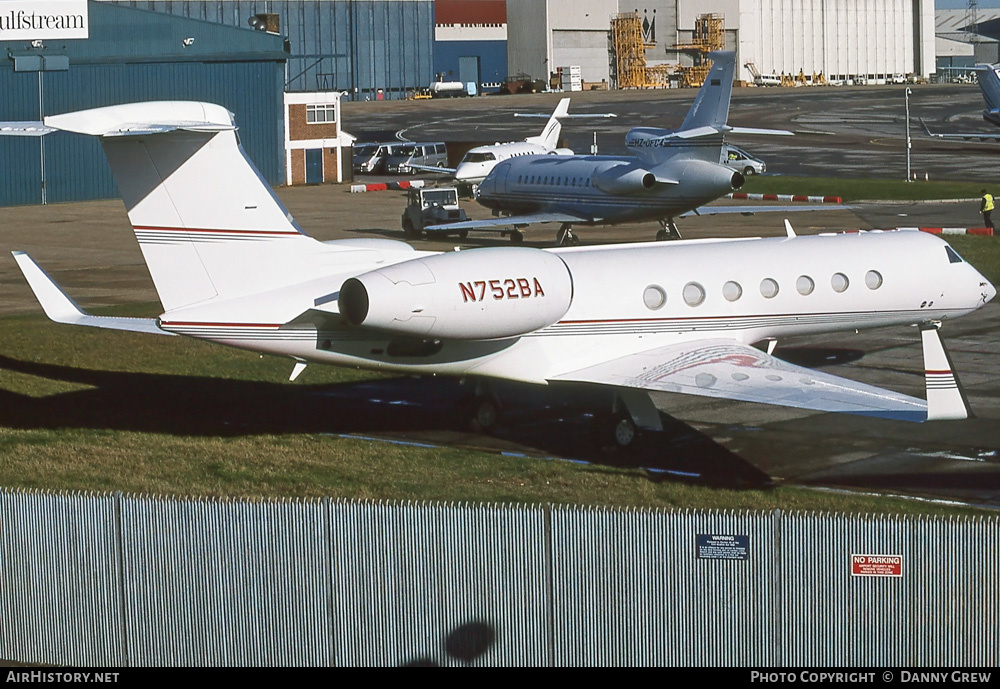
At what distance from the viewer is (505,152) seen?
6391cm

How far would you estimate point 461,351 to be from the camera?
842 inches

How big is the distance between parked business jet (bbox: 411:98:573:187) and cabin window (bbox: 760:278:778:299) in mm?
32916

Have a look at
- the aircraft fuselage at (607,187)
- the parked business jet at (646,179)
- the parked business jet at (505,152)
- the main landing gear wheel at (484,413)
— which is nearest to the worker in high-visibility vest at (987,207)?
the parked business jet at (646,179)

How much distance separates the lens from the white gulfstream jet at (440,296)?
63.8 feet

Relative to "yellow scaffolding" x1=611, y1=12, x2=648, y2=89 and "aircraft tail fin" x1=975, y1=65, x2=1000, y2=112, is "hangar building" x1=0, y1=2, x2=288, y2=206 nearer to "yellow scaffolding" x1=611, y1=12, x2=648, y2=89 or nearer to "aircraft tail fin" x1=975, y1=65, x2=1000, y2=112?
"aircraft tail fin" x1=975, y1=65, x2=1000, y2=112

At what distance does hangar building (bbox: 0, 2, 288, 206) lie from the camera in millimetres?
64062

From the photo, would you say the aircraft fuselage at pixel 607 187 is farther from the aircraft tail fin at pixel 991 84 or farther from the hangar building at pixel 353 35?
the hangar building at pixel 353 35

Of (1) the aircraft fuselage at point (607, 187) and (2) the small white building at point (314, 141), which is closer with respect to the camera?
(1) the aircraft fuselage at point (607, 187)

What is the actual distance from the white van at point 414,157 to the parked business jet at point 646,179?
1329 inches

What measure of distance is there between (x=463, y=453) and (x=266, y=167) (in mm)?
54182

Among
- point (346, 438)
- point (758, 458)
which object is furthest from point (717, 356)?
point (346, 438)

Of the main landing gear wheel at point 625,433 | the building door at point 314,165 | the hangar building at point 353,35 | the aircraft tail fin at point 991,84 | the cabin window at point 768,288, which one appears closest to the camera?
the main landing gear wheel at point 625,433
